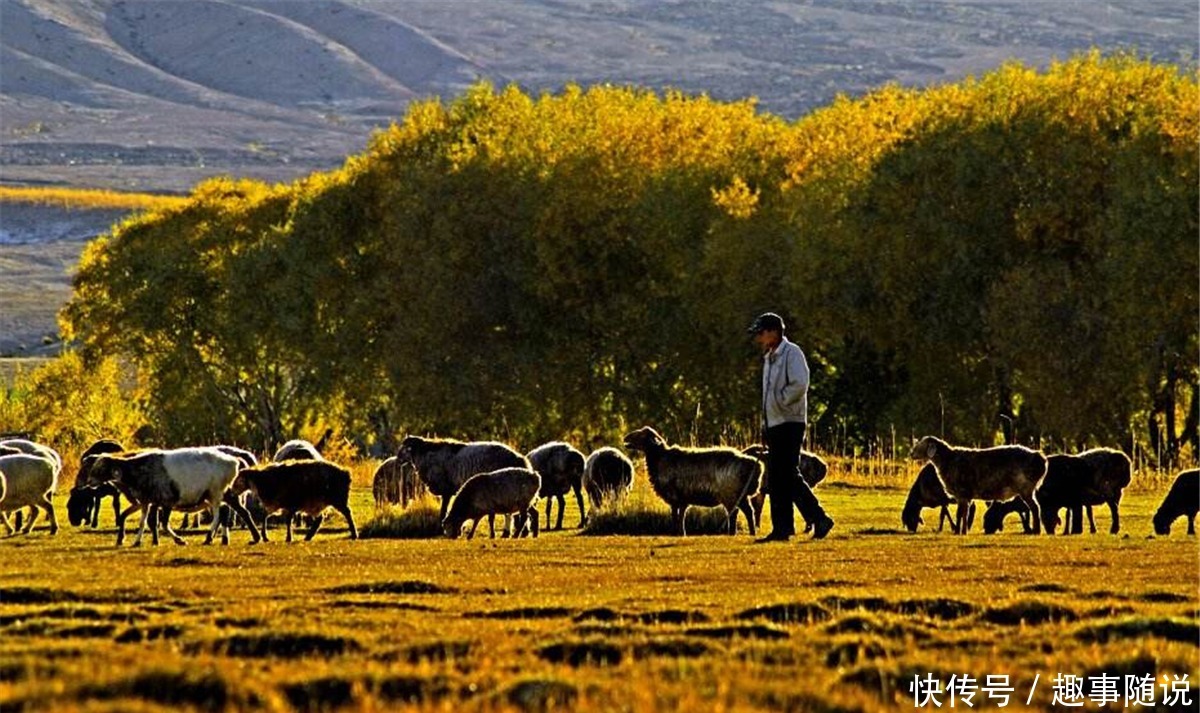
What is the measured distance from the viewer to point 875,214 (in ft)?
217

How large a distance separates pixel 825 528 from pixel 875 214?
3986 centimetres

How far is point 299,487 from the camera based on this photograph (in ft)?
95.7

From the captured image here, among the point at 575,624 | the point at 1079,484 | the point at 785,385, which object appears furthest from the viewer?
the point at 1079,484

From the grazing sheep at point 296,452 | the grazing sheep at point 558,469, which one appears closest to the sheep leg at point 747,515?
the grazing sheep at point 558,469

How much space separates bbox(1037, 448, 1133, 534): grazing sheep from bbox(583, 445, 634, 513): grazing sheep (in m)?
6.62

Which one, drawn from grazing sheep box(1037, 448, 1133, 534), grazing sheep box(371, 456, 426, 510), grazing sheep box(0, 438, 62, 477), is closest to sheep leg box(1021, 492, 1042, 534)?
grazing sheep box(1037, 448, 1133, 534)

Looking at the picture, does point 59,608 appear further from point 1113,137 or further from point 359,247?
point 359,247

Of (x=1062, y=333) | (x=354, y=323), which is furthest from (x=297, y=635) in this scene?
(x=354, y=323)

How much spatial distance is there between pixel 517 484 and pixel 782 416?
5.08 m

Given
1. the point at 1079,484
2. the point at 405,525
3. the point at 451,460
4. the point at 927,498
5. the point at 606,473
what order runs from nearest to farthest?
the point at 405,525, the point at 1079,484, the point at 927,498, the point at 451,460, the point at 606,473

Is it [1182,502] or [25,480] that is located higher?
[25,480]

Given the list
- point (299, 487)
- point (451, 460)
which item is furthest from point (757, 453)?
point (299, 487)

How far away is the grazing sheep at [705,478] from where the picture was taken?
98.1 ft

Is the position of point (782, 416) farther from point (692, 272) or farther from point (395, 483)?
point (692, 272)
